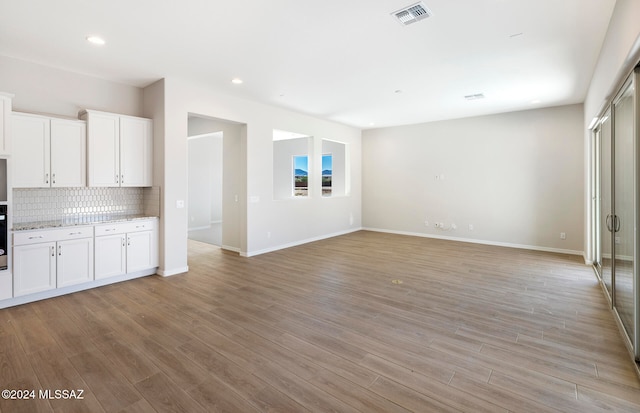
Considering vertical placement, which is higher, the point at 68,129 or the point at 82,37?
the point at 82,37

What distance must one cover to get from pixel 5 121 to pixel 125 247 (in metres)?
1.98

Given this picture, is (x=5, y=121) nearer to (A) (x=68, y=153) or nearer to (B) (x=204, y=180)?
(A) (x=68, y=153)

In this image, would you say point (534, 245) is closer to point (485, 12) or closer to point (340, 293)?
point (340, 293)

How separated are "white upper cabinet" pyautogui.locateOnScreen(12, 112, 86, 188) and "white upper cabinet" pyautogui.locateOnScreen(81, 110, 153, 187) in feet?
0.41

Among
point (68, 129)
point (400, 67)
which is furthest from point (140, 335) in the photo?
point (400, 67)

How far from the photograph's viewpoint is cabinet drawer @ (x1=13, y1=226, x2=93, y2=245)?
3.67 m

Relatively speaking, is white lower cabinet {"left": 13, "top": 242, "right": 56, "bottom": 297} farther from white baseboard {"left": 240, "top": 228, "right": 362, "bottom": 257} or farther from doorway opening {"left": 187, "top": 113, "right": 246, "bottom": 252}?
doorway opening {"left": 187, "top": 113, "right": 246, "bottom": 252}

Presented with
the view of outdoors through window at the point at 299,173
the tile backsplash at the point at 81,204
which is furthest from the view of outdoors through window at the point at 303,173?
the tile backsplash at the point at 81,204

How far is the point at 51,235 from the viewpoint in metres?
3.87

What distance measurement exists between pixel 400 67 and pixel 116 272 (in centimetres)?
490

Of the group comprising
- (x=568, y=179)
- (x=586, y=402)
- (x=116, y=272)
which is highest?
(x=568, y=179)

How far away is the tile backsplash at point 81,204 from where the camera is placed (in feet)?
13.5

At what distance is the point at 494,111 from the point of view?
22.7 feet

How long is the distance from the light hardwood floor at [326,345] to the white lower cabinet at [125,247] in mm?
243
